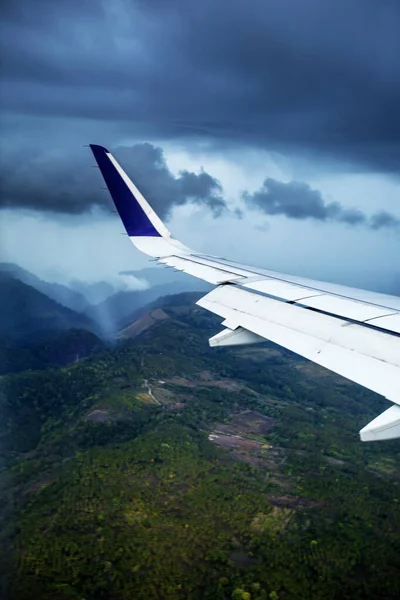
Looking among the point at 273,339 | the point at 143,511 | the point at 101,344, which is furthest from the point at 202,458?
the point at 101,344

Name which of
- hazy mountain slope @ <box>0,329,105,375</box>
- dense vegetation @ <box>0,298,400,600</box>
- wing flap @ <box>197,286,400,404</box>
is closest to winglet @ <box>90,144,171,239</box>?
wing flap @ <box>197,286,400,404</box>

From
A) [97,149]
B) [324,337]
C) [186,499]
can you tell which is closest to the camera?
[324,337]

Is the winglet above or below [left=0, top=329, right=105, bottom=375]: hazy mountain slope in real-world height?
above

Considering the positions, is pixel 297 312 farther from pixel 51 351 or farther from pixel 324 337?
pixel 51 351

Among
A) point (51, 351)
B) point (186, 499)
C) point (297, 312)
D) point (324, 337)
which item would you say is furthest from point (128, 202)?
point (51, 351)

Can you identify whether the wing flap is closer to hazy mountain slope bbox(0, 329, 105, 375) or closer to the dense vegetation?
the dense vegetation

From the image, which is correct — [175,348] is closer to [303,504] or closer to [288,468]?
[288,468]

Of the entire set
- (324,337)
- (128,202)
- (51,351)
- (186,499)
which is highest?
(128,202)
